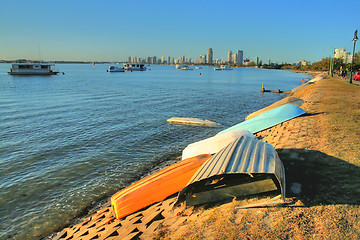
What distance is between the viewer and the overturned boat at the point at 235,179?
16.0ft

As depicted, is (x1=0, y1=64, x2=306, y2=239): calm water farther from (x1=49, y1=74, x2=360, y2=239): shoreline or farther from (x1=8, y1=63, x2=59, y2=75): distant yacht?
(x1=8, y1=63, x2=59, y2=75): distant yacht

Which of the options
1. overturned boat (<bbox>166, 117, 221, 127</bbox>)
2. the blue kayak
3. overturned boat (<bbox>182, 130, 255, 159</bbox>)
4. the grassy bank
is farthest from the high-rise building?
the grassy bank

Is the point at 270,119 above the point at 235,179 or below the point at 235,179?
below

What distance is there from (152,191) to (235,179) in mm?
2344

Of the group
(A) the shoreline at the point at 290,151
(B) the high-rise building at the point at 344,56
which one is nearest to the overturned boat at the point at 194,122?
(A) the shoreline at the point at 290,151

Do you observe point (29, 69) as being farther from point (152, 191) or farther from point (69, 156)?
point (152, 191)

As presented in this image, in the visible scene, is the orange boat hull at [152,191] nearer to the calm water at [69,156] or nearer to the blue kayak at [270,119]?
the calm water at [69,156]

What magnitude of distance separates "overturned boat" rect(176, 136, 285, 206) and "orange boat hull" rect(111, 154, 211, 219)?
1134mm

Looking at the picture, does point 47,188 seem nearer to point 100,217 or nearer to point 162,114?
point 100,217

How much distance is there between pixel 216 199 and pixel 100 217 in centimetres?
367

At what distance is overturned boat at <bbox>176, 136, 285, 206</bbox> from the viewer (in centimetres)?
488

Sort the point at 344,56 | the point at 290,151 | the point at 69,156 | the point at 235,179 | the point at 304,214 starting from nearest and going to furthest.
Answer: the point at 304,214 → the point at 235,179 → the point at 290,151 → the point at 69,156 → the point at 344,56

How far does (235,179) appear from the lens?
5.43 metres

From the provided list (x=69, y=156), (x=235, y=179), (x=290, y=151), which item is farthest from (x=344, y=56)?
(x=235, y=179)
